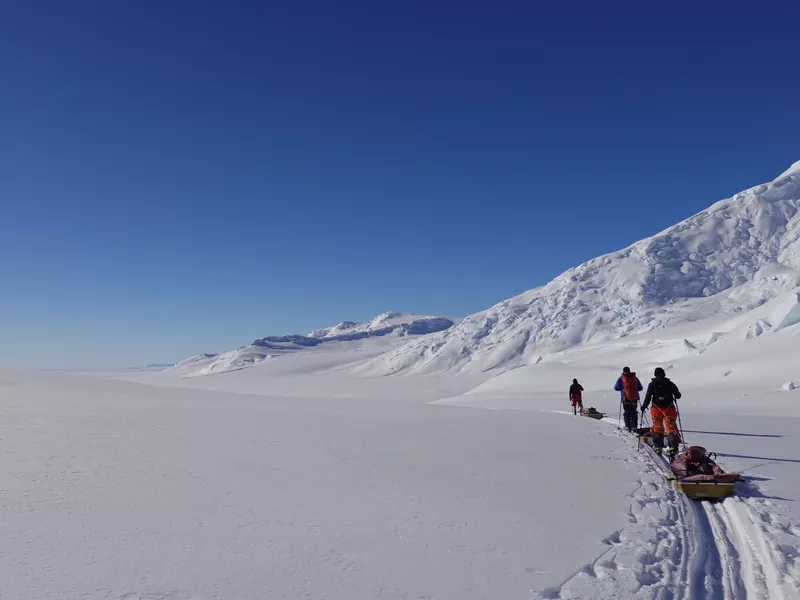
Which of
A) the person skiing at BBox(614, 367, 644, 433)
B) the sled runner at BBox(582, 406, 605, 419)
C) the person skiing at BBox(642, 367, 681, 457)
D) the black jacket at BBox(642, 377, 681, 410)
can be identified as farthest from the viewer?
the sled runner at BBox(582, 406, 605, 419)

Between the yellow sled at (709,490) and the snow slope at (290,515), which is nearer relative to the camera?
the snow slope at (290,515)

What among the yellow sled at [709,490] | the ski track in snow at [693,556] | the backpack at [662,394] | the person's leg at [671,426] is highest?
the backpack at [662,394]

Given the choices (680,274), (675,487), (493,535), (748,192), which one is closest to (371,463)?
(493,535)

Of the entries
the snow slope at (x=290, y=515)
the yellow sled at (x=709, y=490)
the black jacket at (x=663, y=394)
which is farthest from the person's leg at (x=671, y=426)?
the yellow sled at (x=709, y=490)

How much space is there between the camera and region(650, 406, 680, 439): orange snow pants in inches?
486

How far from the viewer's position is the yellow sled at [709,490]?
26.6 ft

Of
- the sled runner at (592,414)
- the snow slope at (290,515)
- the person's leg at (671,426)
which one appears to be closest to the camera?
the snow slope at (290,515)

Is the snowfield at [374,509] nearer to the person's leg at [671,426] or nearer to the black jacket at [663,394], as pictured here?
the person's leg at [671,426]

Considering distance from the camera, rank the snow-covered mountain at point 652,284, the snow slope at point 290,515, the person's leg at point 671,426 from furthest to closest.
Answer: the snow-covered mountain at point 652,284 → the person's leg at point 671,426 → the snow slope at point 290,515

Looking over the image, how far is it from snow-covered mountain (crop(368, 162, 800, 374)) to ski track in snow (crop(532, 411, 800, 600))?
4010 inches

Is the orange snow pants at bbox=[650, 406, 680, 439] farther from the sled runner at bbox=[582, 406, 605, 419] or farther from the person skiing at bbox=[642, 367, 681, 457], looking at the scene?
the sled runner at bbox=[582, 406, 605, 419]

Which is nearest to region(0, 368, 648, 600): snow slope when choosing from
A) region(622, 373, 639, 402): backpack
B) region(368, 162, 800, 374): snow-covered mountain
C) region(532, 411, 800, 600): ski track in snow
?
region(532, 411, 800, 600): ski track in snow

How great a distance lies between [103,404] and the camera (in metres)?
20.2

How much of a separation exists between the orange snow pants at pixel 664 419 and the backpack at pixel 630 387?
384 cm
